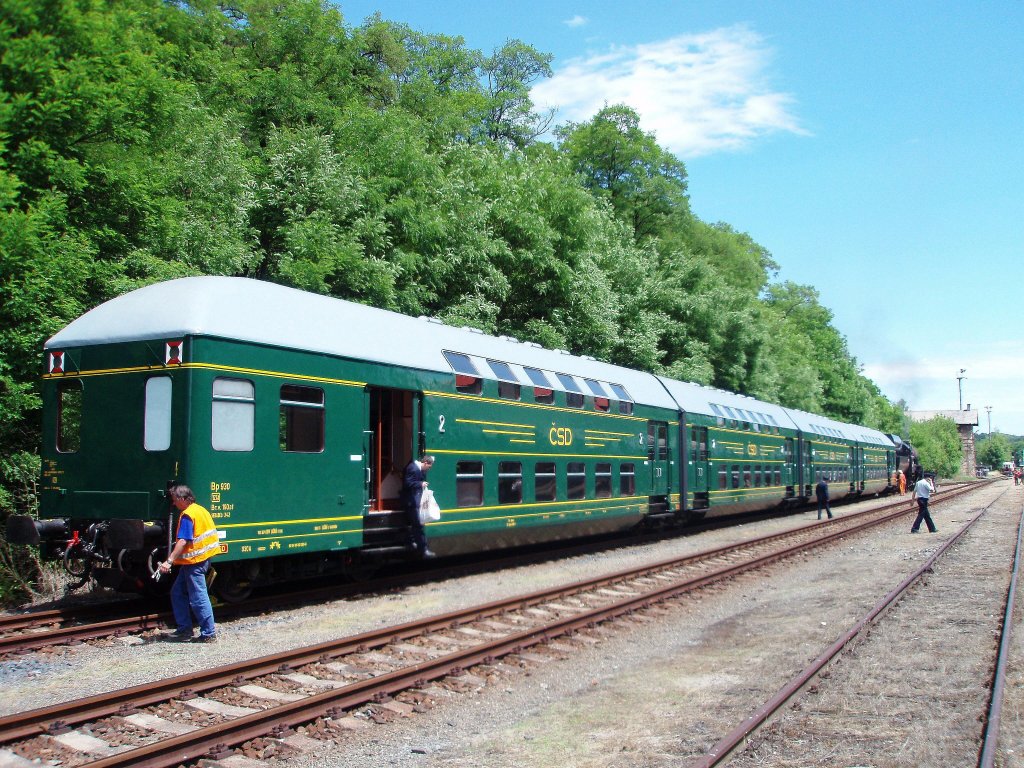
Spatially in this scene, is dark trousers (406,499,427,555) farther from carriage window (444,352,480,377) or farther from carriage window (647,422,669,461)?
carriage window (647,422,669,461)

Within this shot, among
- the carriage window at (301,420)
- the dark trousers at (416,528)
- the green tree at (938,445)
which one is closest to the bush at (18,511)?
the carriage window at (301,420)

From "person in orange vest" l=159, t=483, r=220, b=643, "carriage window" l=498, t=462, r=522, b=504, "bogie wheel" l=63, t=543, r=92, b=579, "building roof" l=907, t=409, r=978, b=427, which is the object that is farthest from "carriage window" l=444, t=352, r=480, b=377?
"building roof" l=907, t=409, r=978, b=427

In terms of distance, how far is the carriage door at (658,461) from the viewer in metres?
21.7

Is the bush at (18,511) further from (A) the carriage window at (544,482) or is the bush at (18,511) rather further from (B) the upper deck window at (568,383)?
(B) the upper deck window at (568,383)

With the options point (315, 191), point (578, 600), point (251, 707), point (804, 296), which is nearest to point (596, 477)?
point (578, 600)

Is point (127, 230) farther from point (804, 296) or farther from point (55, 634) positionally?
point (804, 296)

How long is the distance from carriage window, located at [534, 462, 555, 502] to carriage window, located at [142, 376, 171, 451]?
26.3 ft

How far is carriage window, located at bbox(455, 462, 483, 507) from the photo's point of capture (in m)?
14.5

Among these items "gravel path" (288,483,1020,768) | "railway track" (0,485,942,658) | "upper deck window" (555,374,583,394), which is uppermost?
"upper deck window" (555,374,583,394)

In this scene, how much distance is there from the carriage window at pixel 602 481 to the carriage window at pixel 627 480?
1.79 ft

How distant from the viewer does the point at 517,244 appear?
2984 centimetres

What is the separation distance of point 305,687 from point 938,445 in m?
114

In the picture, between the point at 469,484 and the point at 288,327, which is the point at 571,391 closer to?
the point at 469,484

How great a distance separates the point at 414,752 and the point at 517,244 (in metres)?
24.5
